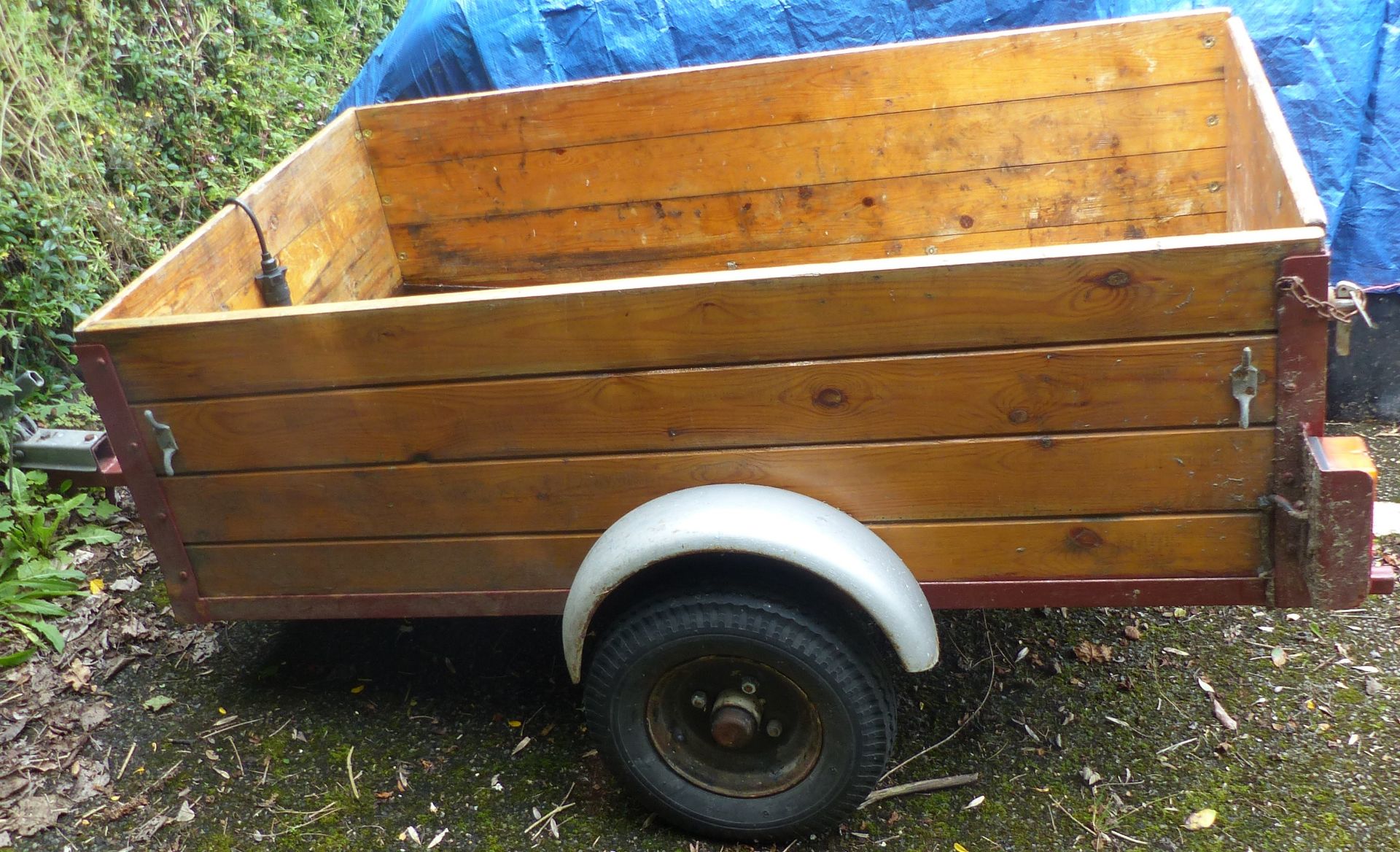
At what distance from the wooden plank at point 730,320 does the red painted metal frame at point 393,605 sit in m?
0.48

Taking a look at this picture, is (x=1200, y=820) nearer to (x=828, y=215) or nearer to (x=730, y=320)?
(x=730, y=320)

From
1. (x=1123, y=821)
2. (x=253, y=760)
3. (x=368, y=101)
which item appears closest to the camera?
(x=1123, y=821)

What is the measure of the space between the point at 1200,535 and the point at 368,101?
3734mm

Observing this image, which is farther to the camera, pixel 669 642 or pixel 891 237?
pixel 891 237

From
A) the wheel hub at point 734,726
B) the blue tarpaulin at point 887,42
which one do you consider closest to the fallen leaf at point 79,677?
the wheel hub at point 734,726

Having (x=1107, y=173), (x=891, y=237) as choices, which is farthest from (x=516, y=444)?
(x=1107, y=173)

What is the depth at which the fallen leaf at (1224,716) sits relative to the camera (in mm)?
2330

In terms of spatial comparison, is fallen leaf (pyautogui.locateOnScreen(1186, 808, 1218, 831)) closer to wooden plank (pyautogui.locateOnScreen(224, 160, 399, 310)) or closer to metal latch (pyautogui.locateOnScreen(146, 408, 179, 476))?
metal latch (pyautogui.locateOnScreen(146, 408, 179, 476))

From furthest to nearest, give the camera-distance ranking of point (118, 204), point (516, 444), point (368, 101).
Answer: point (368, 101) < point (118, 204) < point (516, 444)

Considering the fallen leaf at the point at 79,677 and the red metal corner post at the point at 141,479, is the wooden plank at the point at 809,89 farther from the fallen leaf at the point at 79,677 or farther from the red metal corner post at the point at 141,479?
the fallen leaf at the point at 79,677

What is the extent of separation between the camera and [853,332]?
1.75 meters

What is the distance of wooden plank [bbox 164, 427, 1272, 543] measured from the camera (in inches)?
69.3

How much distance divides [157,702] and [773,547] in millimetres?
1835

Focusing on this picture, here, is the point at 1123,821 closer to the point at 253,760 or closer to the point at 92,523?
the point at 253,760
